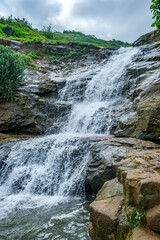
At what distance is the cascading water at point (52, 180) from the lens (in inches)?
204

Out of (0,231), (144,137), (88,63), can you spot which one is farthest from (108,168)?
(88,63)

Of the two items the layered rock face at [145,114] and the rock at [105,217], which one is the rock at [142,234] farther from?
the layered rock face at [145,114]

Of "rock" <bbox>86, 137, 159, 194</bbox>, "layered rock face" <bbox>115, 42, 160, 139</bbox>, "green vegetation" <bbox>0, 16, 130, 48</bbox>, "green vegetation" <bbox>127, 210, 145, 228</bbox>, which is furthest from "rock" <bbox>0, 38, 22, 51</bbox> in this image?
"green vegetation" <bbox>127, 210, 145, 228</bbox>

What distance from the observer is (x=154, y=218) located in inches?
101

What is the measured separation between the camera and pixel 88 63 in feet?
93.5

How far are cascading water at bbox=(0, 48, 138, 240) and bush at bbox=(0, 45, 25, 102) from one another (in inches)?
237

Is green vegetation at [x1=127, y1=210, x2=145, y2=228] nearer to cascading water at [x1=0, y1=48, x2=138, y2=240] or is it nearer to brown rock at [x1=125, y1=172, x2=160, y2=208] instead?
brown rock at [x1=125, y1=172, x2=160, y2=208]

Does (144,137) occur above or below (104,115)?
below

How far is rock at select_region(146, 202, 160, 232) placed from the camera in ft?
8.29

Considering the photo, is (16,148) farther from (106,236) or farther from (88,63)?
(88,63)

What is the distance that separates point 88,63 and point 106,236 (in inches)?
1082

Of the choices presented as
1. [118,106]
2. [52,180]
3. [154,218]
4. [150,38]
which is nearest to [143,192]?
[154,218]

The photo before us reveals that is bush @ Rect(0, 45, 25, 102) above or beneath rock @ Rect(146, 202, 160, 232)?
above

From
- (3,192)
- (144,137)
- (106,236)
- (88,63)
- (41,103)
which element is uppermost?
(88,63)
